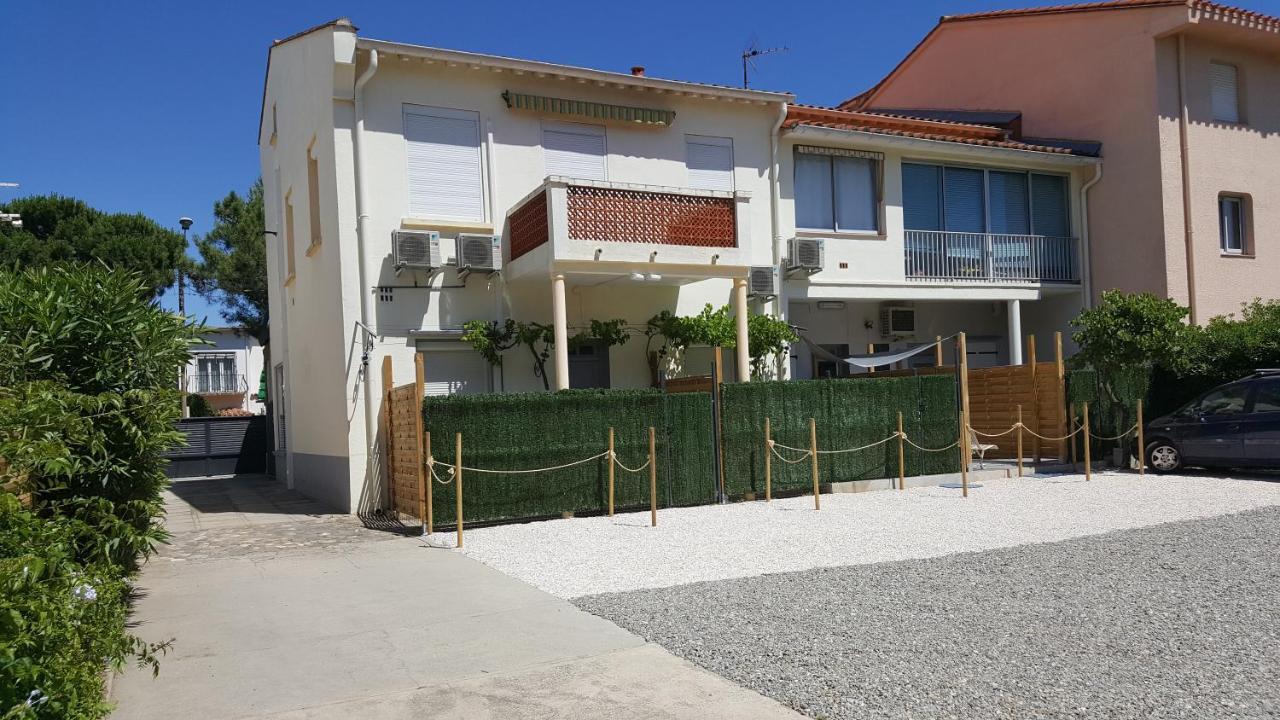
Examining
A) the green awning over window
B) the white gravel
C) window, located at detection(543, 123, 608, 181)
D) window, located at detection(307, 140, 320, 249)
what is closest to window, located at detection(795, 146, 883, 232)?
the green awning over window

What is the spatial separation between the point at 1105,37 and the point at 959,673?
64.6 ft

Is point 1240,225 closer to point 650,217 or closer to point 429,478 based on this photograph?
point 650,217

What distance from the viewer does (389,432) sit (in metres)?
13.5

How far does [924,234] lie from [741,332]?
583cm

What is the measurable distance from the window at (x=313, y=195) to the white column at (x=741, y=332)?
23.4ft

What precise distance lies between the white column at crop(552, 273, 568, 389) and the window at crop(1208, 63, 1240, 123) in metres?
16.1

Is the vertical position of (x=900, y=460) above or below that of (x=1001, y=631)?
above

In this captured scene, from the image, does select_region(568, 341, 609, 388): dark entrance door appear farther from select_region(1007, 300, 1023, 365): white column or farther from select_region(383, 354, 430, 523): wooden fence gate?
select_region(1007, 300, 1023, 365): white column

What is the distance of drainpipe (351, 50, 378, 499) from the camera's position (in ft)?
46.6

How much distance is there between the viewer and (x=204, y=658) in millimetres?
6281

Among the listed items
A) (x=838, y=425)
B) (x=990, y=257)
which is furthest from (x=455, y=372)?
(x=990, y=257)

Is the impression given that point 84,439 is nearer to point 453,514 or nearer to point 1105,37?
point 453,514

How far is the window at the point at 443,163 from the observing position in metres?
14.8

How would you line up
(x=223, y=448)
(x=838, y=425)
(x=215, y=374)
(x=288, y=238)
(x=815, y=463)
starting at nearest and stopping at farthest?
A: (x=815, y=463)
(x=838, y=425)
(x=288, y=238)
(x=223, y=448)
(x=215, y=374)
